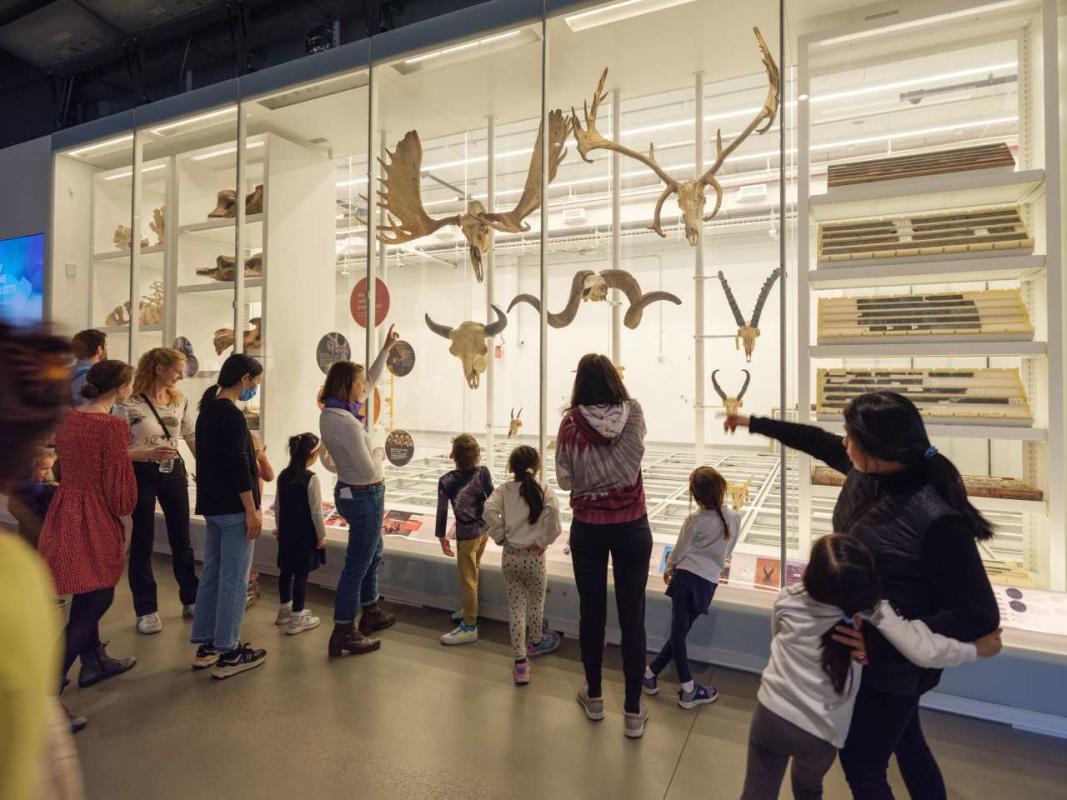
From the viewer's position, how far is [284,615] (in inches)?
133

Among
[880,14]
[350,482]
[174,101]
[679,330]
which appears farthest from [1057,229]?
[174,101]

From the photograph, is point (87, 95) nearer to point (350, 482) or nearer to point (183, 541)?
point (183, 541)

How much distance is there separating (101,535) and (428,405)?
82.6 inches

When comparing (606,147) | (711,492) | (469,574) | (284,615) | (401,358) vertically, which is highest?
(606,147)

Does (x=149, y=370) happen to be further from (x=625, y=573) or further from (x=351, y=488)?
Result: (x=625, y=573)

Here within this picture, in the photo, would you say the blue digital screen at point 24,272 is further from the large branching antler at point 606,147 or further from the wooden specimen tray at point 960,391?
the wooden specimen tray at point 960,391

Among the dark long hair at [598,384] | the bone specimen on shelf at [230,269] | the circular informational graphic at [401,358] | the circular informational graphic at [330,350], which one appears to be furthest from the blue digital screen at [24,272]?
the dark long hair at [598,384]

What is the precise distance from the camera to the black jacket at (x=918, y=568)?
1290 millimetres

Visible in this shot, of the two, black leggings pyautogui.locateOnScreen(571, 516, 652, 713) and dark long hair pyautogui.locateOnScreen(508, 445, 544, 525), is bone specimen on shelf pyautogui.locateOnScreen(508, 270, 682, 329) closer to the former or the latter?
dark long hair pyautogui.locateOnScreen(508, 445, 544, 525)

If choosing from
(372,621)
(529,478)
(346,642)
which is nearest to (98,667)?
(346,642)

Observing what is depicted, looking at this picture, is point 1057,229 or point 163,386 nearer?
point 1057,229

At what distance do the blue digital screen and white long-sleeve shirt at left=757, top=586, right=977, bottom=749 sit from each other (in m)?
6.68

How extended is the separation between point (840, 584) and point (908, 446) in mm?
351

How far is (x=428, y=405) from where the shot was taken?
4191 millimetres
